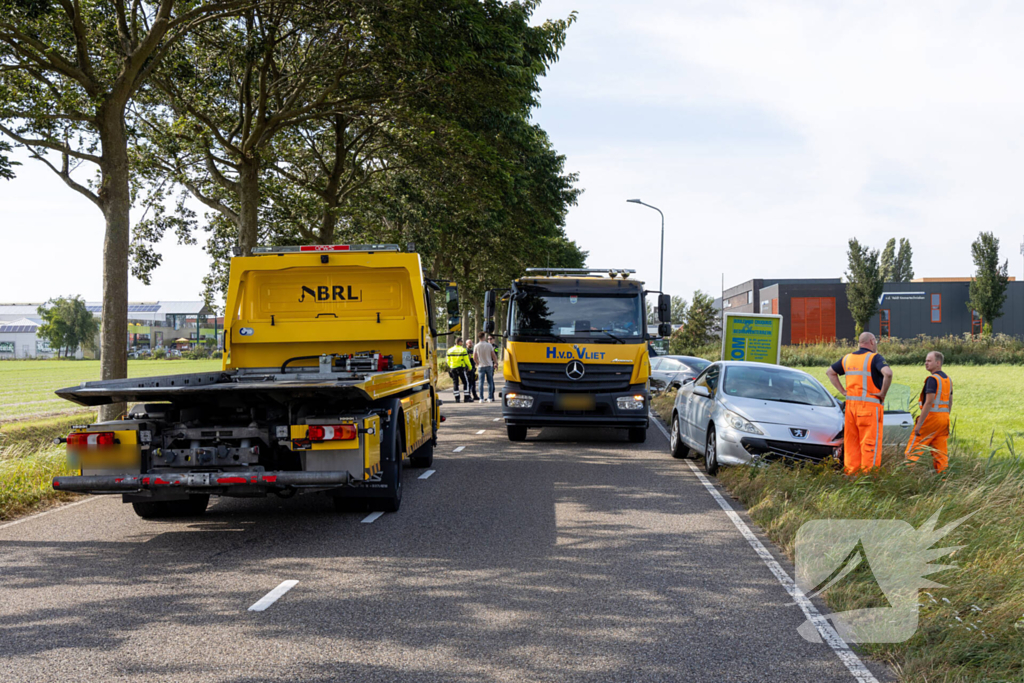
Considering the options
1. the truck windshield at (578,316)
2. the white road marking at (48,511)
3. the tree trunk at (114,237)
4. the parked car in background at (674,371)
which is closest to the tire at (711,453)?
the truck windshield at (578,316)

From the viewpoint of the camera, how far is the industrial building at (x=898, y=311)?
7025cm

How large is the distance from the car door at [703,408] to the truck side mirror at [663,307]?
7.88 feet

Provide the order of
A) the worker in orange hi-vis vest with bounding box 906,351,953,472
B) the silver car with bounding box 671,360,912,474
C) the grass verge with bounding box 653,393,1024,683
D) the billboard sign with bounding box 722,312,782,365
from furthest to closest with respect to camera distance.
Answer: the billboard sign with bounding box 722,312,782,365, the silver car with bounding box 671,360,912,474, the worker in orange hi-vis vest with bounding box 906,351,953,472, the grass verge with bounding box 653,393,1024,683

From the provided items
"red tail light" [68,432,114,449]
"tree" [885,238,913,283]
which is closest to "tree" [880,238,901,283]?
"tree" [885,238,913,283]

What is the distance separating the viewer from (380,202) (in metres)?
24.1

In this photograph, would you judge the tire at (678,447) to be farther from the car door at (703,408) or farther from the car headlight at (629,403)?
the car headlight at (629,403)

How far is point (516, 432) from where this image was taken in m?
15.1

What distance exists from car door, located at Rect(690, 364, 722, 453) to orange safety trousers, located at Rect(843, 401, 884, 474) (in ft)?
6.75

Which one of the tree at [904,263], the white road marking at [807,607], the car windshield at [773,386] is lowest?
the white road marking at [807,607]

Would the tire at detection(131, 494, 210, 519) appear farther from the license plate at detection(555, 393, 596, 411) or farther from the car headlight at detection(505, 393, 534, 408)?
the license plate at detection(555, 393, 596, 411)

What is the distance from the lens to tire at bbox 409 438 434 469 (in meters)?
11.6

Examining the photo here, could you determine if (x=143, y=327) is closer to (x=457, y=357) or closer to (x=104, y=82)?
(x=457, y=357)

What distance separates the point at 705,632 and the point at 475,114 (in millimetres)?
13076

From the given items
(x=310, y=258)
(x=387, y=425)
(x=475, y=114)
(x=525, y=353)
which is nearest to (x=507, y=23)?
(x=475, y=114)
